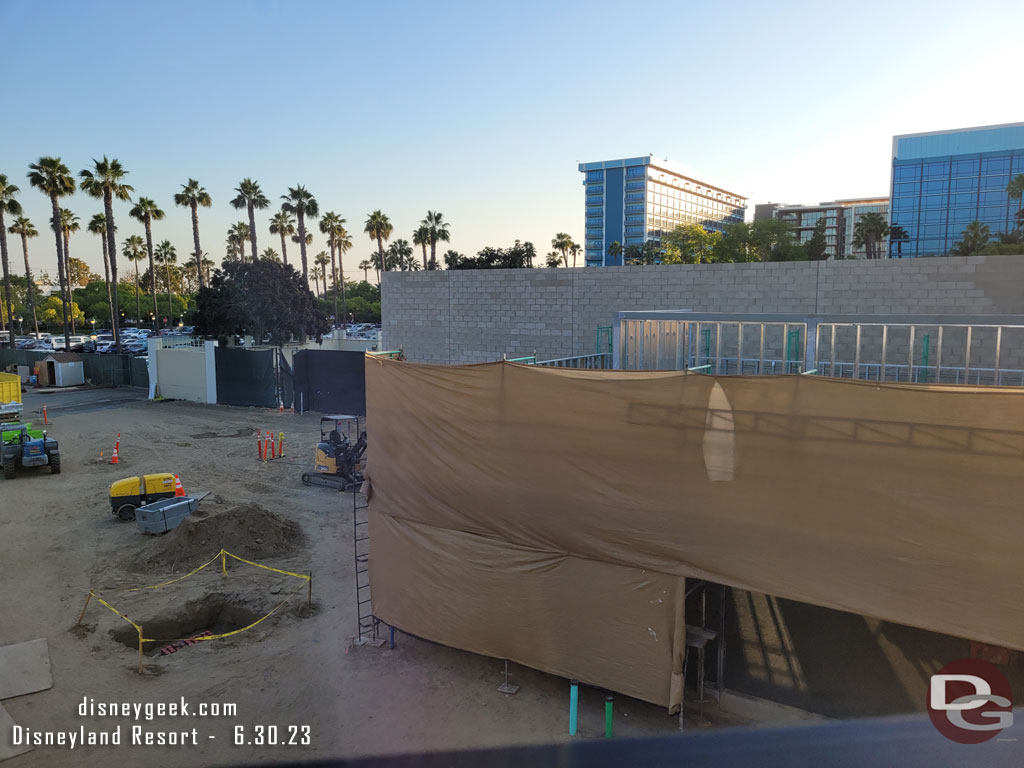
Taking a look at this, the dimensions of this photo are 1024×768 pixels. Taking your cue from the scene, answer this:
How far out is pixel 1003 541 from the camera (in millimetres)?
5387

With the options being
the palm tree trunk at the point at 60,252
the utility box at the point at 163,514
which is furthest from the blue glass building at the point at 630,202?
the utility box at the point at 163,514

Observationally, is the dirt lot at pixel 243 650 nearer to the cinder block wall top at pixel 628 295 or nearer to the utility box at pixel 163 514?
the utility box at pixel 163 514

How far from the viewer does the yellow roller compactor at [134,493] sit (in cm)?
1554

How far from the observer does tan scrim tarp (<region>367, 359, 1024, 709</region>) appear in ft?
18.2

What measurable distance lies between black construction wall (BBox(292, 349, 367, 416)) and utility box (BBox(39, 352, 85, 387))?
63.0 feet

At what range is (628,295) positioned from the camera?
22.7 meters

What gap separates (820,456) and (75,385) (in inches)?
1766

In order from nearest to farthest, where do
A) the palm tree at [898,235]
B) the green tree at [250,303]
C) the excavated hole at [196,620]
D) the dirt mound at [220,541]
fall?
1. the excavated hole at [196,620]
2. the dirt mound at [220,541]
3. the green tree at [250,303]
4. the palm tree at [898,235]

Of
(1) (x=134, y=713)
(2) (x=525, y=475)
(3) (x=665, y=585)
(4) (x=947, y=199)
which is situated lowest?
(1) (x=134, y=713)

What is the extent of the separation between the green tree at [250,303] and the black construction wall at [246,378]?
24.9 ft

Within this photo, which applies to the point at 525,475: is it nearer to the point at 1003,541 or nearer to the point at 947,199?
the point at 1003,541

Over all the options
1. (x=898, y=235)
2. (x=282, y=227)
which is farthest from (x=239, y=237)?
(x=898, y=235)

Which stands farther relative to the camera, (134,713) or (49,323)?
(49,323)

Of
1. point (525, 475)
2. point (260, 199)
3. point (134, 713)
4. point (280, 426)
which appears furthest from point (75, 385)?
point (525, 475)
